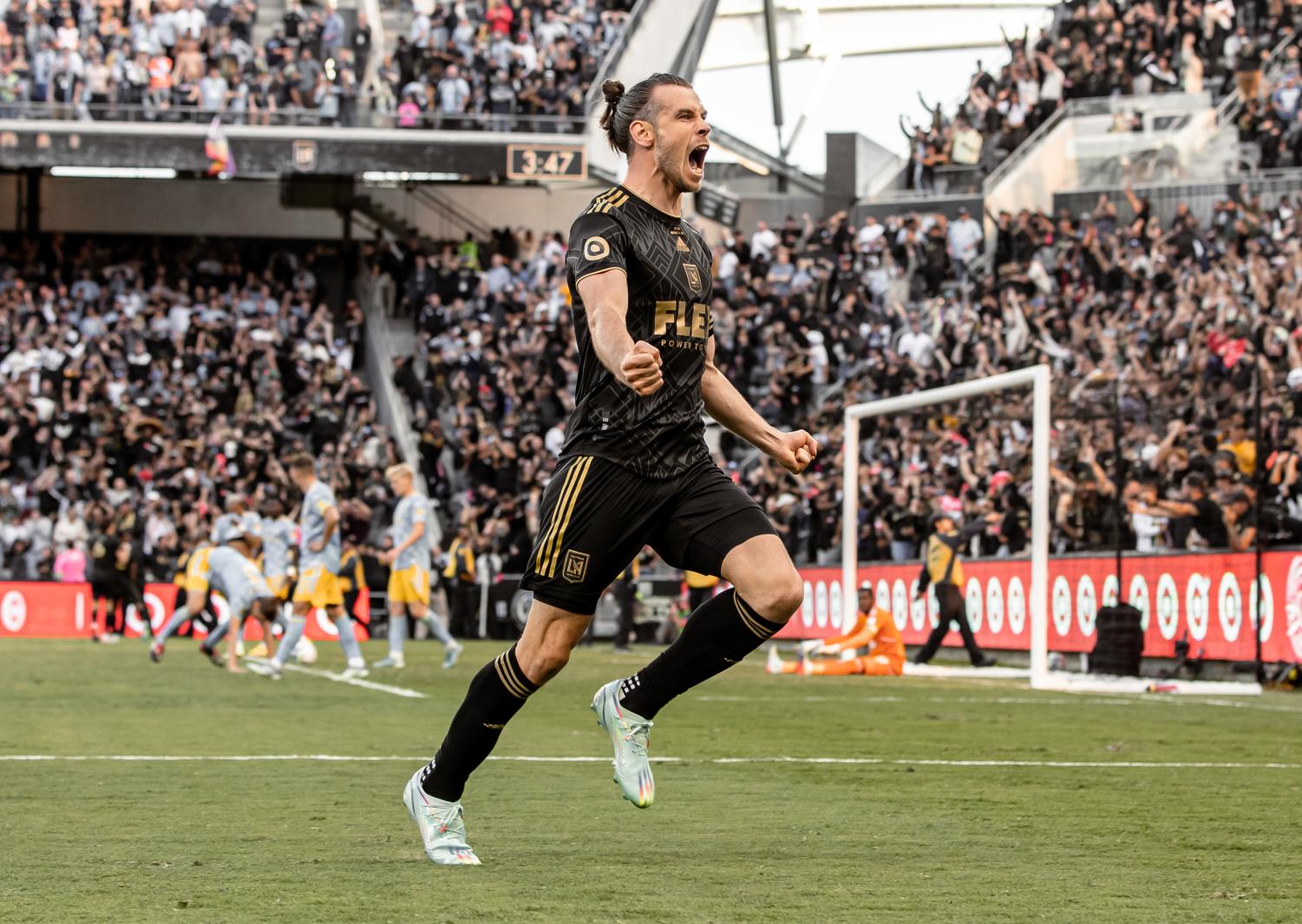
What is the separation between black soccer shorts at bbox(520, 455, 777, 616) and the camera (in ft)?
19.0

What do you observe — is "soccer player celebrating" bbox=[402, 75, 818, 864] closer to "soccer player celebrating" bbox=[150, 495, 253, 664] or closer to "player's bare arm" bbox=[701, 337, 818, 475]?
"player's bare arm" bbox=[701, 337, 818, 475]

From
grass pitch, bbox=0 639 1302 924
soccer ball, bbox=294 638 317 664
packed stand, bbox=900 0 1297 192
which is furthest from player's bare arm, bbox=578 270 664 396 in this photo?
packed stand, bbox=900 0 1297 192

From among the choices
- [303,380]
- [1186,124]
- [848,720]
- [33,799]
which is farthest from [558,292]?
[33,799]

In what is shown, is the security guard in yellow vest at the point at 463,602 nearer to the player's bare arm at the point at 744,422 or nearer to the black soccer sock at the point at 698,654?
the player's bare arm at the point at 744,422

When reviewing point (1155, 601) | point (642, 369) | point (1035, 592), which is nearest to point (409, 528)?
point (1035, 592)

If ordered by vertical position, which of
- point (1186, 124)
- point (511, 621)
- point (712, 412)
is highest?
point (1186, 124)

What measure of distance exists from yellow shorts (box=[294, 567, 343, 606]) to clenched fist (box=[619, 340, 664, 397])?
13.4m

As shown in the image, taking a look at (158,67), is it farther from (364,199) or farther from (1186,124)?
(1186,124)

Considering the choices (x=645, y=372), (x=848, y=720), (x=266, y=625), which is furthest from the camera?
(x=266, y=625)

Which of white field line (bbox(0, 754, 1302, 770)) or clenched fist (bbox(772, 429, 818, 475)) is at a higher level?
clenched fist (bbox(772, 429, 818, 475))

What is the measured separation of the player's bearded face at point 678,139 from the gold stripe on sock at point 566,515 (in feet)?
3.01

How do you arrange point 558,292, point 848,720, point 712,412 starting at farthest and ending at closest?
point 558,292, point 848,720, point 712,412

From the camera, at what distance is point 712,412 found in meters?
6.21

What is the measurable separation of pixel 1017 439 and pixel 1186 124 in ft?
46.5
